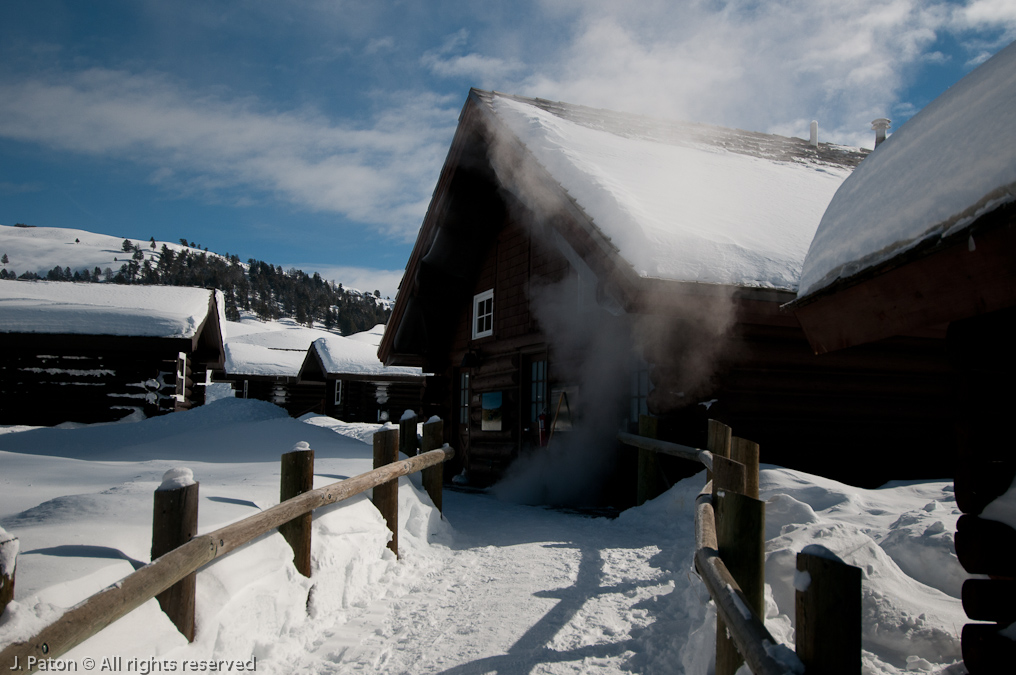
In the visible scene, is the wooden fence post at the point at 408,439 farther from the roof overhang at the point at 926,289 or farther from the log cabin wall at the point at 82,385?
the log cabin wall at the point at 82,385

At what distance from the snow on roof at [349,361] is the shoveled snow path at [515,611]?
20.6 metres

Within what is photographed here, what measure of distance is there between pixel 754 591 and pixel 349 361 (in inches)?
1001

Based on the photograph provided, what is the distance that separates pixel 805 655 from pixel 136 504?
10.5ft

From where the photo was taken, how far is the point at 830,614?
5.12 feet

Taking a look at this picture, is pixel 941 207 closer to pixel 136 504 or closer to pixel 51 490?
pixel 136 504

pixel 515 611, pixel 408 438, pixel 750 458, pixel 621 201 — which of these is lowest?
pixel 515 611

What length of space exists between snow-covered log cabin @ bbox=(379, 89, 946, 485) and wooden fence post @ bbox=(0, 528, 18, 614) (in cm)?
500

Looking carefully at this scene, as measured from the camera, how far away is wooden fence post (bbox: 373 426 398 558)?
5059 millimetres

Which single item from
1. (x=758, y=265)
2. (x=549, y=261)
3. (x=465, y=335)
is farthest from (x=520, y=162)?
(x=465, y=335)

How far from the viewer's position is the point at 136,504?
3.36m

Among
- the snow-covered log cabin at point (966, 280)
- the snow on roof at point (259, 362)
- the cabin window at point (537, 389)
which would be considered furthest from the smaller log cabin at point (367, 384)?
the snow-covered log cabin at point (966, 280)

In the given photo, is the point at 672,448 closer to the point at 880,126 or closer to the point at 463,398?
the point at 463,398

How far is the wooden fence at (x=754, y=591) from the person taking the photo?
5.10ft

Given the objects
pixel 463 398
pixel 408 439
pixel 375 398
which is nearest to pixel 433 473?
pixel 408 439
